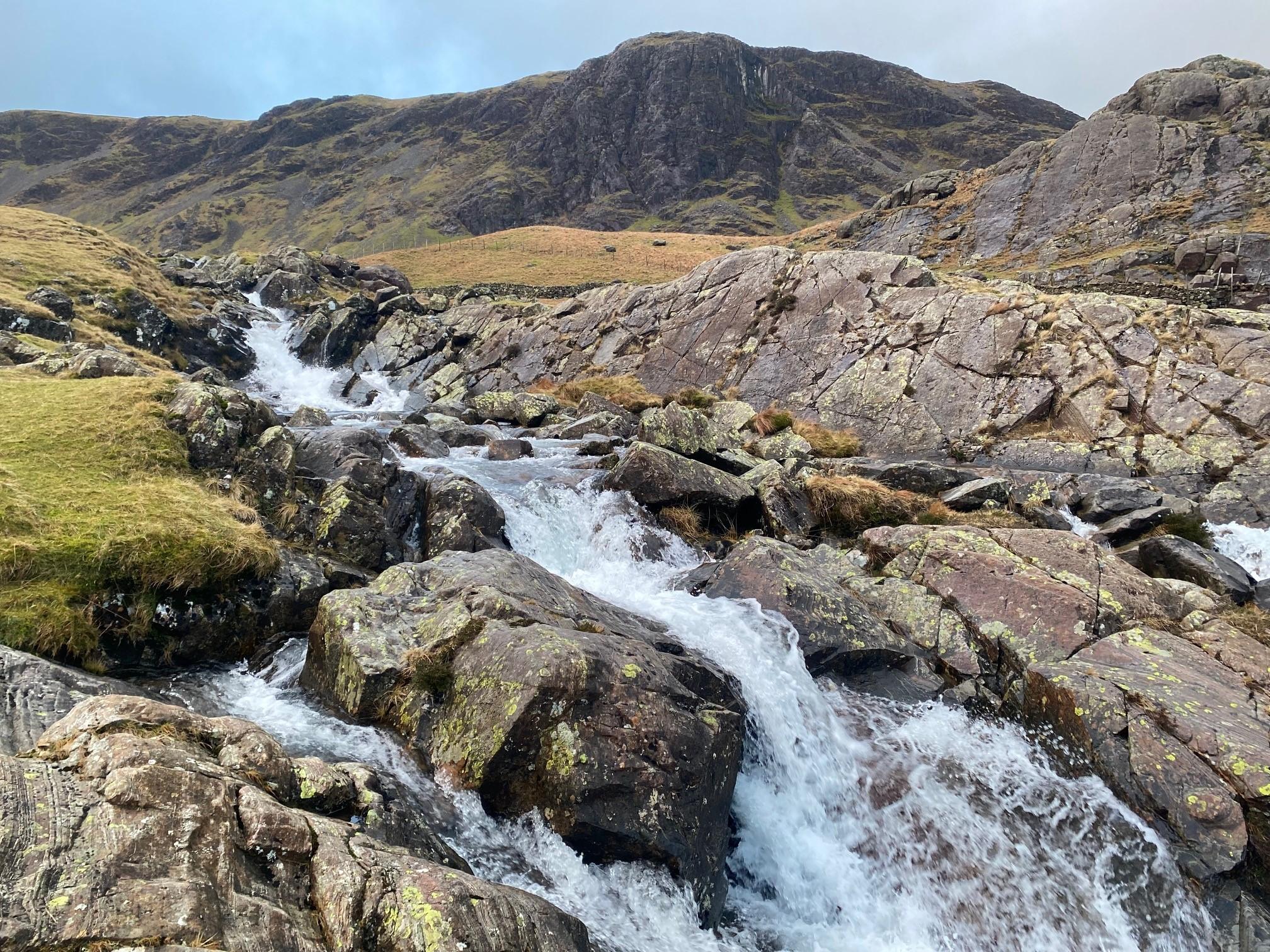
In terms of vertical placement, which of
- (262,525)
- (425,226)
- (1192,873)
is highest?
(425,226)

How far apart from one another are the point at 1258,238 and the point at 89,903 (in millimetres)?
66503

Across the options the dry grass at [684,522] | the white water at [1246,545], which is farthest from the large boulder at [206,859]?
the white water at [1246,545]

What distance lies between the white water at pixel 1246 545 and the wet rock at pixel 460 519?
66.7 ft

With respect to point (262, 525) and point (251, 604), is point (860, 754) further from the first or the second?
point (262, 525)

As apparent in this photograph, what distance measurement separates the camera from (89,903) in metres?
3.85

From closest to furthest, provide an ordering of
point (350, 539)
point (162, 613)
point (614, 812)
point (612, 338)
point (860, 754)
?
point (614, 812) → point (162, 613) → point (860, 754) → point (350, 539) → point (612, 338)

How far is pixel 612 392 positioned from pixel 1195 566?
1013 inches

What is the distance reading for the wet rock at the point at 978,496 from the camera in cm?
1914

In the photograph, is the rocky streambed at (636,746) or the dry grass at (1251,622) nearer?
the rocky streambed at (636,746)

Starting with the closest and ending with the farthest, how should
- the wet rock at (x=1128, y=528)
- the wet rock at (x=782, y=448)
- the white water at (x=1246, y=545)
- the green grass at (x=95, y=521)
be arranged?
the green grass at (x=95, y=521), the white water at (x=1246, y=545), the wet rock at (x=1128, y=528), the wet rock at (x=782, y=448)

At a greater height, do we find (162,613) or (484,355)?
(484,355)

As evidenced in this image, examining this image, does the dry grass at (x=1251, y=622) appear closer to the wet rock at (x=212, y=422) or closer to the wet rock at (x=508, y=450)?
the wet rock at (x=508, y=450)

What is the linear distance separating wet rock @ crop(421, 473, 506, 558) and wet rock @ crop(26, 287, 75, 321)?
102 ft

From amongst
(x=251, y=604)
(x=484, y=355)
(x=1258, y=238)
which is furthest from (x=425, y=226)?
(x=251, y=604)
